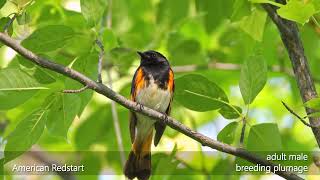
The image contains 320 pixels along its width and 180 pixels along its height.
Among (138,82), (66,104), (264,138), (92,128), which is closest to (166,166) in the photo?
(264,138)

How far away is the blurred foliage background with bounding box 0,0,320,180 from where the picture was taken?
280 cm

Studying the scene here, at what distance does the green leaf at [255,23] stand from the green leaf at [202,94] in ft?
1.88

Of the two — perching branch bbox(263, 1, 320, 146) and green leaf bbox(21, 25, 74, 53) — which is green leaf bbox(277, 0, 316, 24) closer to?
perching branch bbox(263, 1, 320, 146)

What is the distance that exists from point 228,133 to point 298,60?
51 centimetres

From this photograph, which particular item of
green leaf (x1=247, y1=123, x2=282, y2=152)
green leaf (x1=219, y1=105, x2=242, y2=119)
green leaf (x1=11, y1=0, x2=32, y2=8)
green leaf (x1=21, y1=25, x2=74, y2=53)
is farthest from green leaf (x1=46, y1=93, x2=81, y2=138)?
→ green leaf (x1=247, y1=123, x2=282, y2=152)

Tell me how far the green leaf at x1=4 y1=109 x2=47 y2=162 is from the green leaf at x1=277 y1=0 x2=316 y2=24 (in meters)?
1.25

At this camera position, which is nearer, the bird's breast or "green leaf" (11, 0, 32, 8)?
"green leaf" (11, 0, 32, 8)

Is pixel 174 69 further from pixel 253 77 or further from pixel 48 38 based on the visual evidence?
pixel 253 77

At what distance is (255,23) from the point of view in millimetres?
3324

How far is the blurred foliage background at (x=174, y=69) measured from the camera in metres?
2.80

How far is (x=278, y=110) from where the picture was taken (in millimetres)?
5504

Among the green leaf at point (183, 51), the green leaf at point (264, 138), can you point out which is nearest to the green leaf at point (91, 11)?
the green leaf at point (264, 138)

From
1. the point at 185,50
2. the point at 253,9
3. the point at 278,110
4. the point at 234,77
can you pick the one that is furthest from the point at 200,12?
the point at 278,110

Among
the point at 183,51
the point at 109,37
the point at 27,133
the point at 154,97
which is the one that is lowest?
the point at 27,133
